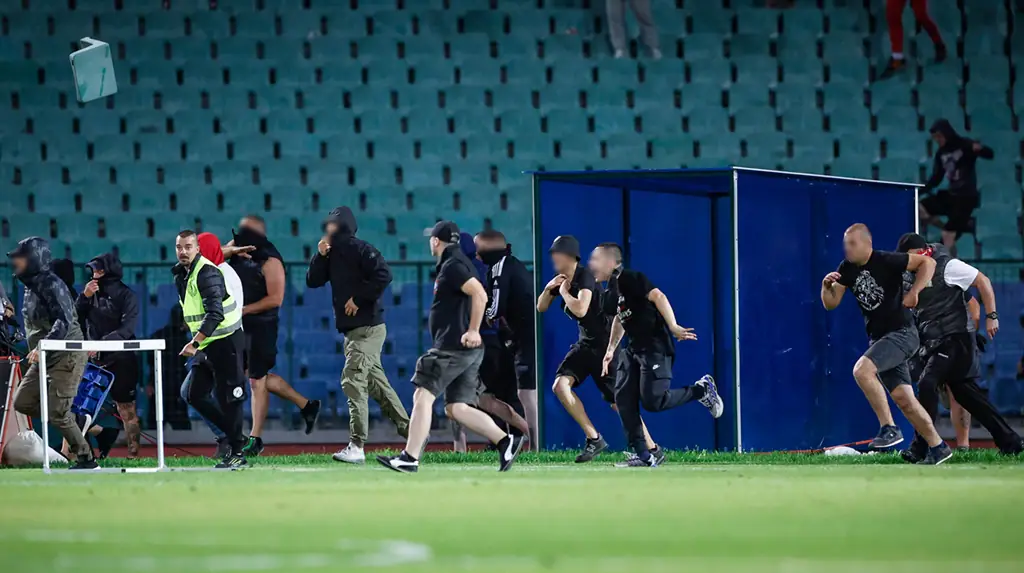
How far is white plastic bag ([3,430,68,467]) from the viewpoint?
13.2 meters

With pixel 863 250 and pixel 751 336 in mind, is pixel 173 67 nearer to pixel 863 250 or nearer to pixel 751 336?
pixel 751 336

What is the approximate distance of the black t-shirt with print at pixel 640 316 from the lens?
39.2ft

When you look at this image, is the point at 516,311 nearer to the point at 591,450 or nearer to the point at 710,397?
the point at 591,450

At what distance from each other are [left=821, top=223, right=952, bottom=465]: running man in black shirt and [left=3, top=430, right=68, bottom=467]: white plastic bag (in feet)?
21.4

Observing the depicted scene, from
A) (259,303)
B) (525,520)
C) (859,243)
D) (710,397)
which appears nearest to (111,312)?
(259,303)

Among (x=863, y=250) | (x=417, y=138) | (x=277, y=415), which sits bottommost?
(x=277, y=415)

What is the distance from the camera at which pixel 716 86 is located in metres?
19.8

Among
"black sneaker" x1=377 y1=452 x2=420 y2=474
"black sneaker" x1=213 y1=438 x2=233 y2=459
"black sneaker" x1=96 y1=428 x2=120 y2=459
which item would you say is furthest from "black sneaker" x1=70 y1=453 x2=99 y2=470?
"black sneaker" x1=377 y1=452 x2=420 y2=474

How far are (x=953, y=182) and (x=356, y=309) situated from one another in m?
8.94

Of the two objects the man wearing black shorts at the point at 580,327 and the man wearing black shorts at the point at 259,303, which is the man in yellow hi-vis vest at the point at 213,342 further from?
the man wearing black shorts at the point at 580,327

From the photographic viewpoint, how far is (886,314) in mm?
11953

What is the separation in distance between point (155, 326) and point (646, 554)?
38.7 ft

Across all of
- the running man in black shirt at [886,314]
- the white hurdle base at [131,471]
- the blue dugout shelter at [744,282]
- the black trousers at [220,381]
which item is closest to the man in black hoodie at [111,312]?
the white hurdle base at [131,471]

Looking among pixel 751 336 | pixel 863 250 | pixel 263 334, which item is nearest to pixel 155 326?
pixel 263 334
